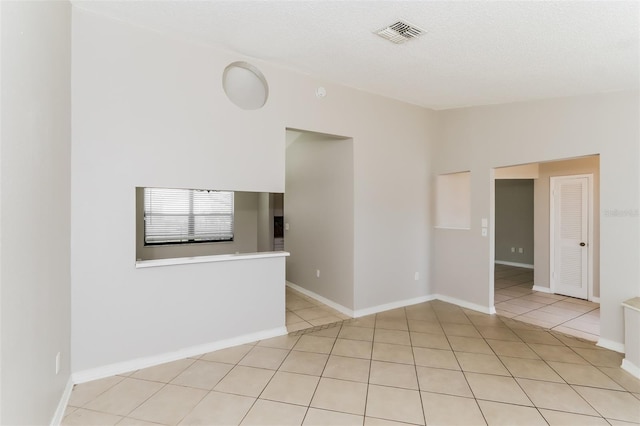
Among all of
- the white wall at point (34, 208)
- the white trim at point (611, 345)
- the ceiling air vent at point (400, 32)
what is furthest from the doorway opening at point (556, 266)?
the white wall at point (34, 208)

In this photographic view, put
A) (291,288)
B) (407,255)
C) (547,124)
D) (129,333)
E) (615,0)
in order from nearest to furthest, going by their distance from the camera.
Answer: (615,0) < (129,333) < (547,124) < (407,255) < (291,288)

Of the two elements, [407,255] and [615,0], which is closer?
[615,0]

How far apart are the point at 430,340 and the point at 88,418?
9.95 ft

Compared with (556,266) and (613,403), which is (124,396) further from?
(556,266)

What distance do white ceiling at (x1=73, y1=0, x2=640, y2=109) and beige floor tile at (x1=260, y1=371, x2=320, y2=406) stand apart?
9.56ft

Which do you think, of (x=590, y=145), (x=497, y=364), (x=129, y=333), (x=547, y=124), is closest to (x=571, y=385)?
(x=497, y=364)

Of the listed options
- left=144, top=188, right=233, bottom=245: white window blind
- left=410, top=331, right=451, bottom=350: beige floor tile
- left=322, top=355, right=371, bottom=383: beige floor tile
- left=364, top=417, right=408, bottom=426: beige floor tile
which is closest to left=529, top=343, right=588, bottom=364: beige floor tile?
left=410, top=331, right=451, bottom=350: beige floor tile

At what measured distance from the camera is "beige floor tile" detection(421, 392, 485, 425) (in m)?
2.05

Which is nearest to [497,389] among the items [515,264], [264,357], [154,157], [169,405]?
[264,357]

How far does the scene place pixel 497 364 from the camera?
283 centimetres

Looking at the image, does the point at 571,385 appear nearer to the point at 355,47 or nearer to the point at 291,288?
the point at 355,47

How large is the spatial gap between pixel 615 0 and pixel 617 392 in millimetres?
2795

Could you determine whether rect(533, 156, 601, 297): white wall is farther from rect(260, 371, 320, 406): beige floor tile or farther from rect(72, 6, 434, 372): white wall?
rect(260, 371, 320, 406): beige floor tile

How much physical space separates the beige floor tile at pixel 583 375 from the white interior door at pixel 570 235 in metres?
2.82
